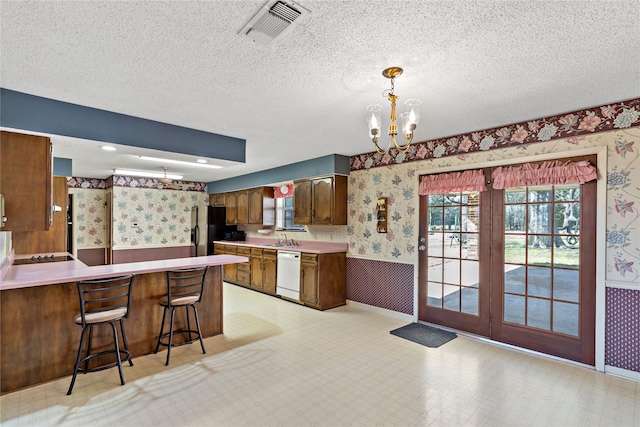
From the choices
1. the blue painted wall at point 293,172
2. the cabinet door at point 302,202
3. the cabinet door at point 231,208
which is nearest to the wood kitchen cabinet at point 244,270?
the cabinet door at point 231,208

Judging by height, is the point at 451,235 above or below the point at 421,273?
above

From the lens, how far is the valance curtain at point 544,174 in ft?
9.96

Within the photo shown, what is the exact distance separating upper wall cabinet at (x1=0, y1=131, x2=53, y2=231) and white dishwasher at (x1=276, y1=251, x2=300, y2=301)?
335 centimetres

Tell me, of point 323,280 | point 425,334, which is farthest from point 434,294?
point 323,280

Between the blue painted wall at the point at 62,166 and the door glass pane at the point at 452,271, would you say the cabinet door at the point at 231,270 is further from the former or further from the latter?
the door glass pane at the point at 452,271

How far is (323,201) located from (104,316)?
3308 millimetres

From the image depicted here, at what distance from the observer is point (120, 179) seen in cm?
671

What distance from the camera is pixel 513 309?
3.57 meters

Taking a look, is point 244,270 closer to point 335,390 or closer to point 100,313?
point 100,313

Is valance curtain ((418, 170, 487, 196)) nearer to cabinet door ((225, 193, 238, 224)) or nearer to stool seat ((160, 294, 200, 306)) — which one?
stool seat ((160, 294, 200, 306))

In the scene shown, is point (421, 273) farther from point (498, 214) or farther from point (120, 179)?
point (120, 179)

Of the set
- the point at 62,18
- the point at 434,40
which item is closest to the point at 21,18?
the point at 62,18

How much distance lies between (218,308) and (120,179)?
4.42 m

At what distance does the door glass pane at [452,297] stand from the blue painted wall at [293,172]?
231 centimetres
